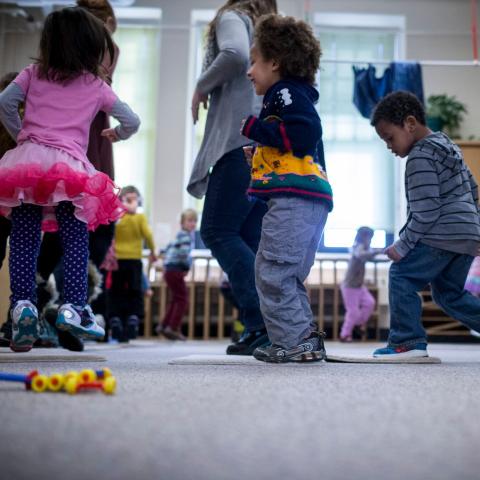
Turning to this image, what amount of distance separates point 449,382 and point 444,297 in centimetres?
90

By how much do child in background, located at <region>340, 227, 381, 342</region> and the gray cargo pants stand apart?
4.00 meters

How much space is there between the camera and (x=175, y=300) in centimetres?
551

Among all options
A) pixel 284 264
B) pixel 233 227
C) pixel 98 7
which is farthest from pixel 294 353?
pixel 98 7

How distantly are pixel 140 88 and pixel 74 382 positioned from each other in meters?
6.25

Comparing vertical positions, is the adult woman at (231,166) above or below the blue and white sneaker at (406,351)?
above

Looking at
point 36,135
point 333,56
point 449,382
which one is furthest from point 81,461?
point 333,56

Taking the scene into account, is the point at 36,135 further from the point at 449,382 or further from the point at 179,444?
the point at 179,444

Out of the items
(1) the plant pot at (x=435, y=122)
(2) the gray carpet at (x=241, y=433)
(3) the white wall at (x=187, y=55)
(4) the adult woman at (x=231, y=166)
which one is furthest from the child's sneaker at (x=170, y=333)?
(2) the gray carpet at (x=241, y=433)

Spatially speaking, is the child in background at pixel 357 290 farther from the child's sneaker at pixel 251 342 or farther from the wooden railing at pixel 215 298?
the child's sneaker at pixel 251 342

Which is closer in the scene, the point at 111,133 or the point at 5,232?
the point at 111,133

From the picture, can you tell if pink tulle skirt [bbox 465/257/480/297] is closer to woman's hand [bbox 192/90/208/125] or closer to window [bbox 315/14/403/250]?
window [bbox 315/14/403/250]

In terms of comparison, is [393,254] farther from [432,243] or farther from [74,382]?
[74,382]

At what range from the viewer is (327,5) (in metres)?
7.15

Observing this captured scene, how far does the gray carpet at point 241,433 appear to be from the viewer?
0.74 metres
